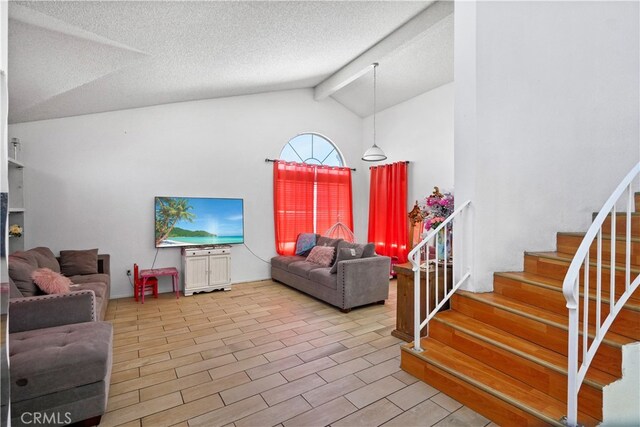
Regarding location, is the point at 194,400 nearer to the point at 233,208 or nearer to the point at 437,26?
the point at 233,208

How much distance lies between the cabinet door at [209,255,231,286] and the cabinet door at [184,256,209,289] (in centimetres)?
8

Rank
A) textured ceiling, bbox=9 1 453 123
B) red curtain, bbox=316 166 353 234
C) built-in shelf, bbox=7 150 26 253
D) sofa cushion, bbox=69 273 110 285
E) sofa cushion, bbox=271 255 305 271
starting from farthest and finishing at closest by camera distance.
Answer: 1. red curtain, bbox=316 166 353 234
2. sofa cushion, bbox=271 255 305 271
3. built-in shelf, bbox=7 150 26 253
4. sofa cushion, bbox=69 273 110 285
5. textured ceiling, bbox=9 1 453 123

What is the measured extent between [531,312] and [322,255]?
3050 mm

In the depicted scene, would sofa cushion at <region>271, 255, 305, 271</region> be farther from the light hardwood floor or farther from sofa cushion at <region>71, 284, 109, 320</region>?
sofa cushion at <region>71, 284, 109, 320</region>

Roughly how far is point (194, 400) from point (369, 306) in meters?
2.62

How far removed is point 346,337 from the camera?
126 inches

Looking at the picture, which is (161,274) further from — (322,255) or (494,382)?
(494,382)

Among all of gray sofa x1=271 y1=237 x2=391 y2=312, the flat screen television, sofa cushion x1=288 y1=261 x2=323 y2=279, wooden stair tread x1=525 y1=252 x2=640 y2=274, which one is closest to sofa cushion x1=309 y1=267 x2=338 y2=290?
gray sofa x1=271 y1=237 x2=391 y2=312

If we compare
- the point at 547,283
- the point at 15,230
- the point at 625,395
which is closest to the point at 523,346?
the point at 625,395

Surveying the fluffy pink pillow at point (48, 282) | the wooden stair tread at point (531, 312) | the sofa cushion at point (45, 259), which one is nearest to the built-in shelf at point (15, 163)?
the sofa cushion at point (45, 259)

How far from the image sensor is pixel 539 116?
9.57 ft

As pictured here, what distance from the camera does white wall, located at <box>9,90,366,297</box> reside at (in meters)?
4.25

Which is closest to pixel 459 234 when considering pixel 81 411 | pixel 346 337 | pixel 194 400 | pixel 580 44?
pixel 346 337

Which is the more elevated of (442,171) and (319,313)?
(442,171)
